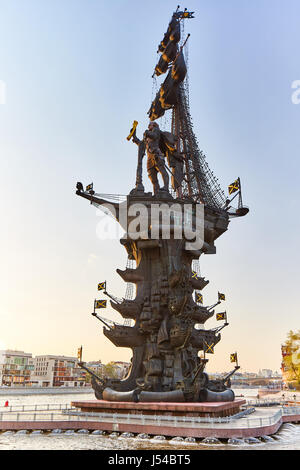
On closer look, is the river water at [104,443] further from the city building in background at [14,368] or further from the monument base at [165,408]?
the city building in background at [14,368]

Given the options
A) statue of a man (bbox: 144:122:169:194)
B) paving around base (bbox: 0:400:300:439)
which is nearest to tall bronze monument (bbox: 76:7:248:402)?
statue of a man (bbox: 144:122:169:194)

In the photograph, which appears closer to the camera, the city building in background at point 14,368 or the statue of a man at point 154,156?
the statue of a man at point 154,156

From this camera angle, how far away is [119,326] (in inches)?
1368

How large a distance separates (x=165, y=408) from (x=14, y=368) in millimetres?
123512

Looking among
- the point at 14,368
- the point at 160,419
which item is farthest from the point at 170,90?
the point at 14,368

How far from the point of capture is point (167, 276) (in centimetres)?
3481

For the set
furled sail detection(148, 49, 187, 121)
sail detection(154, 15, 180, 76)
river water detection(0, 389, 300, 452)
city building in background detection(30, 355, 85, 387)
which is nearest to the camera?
river water detection(0, 389, 300, 452)

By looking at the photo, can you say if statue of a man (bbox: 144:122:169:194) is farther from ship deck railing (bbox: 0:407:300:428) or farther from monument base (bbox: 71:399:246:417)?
ship deck railing (bbox: 0:407:300:428)

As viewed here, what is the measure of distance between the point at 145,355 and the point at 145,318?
10.9ft

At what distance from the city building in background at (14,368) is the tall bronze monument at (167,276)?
4286 inches

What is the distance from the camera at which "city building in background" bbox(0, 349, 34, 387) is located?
129750mm

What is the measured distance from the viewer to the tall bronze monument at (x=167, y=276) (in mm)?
31875

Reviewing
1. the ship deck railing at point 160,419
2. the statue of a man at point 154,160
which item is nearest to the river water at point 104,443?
the ship deck railing at point 160,419

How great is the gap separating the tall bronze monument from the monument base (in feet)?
3.80
